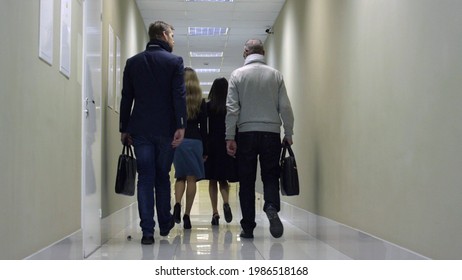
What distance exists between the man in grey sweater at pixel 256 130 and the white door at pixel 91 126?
1074 millimetres

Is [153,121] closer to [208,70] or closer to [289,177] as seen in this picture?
[289,177]

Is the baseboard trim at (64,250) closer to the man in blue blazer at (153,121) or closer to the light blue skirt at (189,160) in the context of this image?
the man in blue blazer at (153,121)

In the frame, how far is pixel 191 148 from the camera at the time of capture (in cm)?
545

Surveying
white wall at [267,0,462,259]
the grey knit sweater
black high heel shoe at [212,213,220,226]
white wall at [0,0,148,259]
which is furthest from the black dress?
white wall at [0,0,148,259]

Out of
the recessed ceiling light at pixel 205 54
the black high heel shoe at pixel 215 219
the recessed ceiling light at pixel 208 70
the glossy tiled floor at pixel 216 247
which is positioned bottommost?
the black high heel shoe at pixel 215 219

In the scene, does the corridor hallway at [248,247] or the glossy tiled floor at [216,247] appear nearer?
the corridor hallway at [248,247]

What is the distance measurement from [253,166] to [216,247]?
769 millimetres

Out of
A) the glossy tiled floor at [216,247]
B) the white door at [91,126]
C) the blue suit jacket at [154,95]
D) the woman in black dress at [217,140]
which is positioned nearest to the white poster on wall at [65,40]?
the white door at [91,126]

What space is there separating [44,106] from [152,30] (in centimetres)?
170

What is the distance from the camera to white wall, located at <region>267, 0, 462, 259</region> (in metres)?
2.38

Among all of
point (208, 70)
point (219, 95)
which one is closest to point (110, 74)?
point (219, 95)

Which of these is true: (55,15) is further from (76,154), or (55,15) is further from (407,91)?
(407,91)

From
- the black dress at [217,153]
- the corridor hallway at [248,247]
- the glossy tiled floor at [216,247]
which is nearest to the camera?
the corridor hallway at [248,247]

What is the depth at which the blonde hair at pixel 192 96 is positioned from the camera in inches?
214
